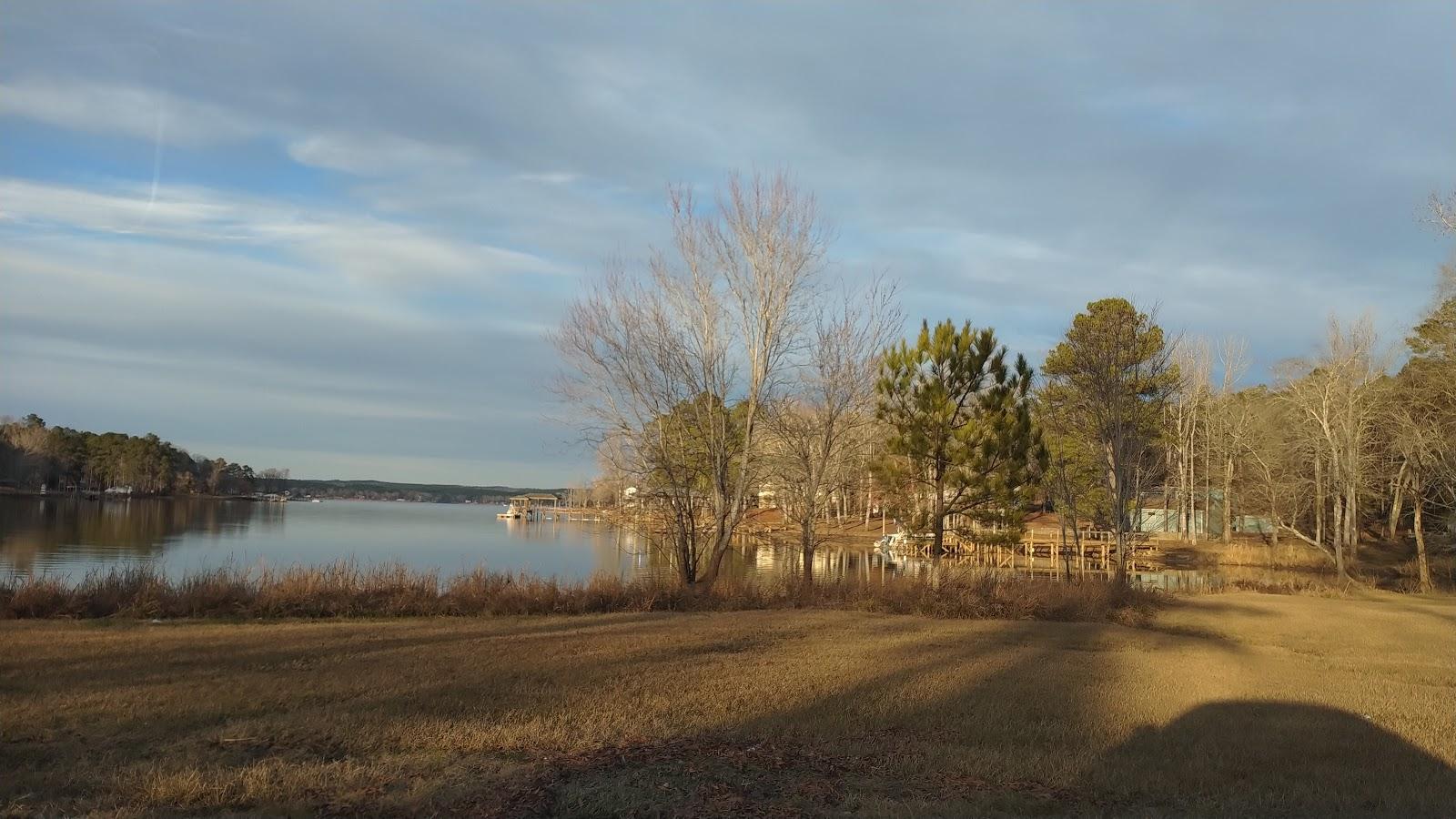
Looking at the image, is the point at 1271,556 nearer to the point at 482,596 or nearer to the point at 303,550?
the point at 482,596

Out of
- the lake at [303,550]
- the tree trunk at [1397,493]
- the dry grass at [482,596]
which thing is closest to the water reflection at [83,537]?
the lake at [303,550]

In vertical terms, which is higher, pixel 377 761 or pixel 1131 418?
pixel 1131 418

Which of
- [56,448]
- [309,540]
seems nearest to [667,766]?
[309,540]

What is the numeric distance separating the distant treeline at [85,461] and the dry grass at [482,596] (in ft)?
331

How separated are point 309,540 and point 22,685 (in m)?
45.1

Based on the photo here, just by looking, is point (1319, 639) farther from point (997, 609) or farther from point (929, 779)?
point (929, 779)

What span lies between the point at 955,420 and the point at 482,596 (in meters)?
12.5

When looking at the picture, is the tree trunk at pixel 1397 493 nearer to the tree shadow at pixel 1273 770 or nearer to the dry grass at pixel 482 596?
the dry grass at pixel 482 596

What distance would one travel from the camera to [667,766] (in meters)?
6.21

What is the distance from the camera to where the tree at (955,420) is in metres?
22.5

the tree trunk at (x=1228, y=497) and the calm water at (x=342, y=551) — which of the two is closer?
the calm water at (x=342, y=551)

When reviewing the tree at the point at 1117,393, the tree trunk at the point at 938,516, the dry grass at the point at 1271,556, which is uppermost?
the tree at the point at 1117,393

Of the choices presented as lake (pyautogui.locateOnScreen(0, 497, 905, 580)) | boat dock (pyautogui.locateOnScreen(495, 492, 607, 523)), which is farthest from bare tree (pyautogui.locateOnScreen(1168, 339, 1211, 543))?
boat dock (pyautogui.locateOnScreen(495, 492, 607, 523))

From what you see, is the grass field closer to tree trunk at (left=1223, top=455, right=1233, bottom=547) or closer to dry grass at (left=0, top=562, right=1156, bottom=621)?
dry grass at (left=0, top=562, right=1156, bottom=621)
